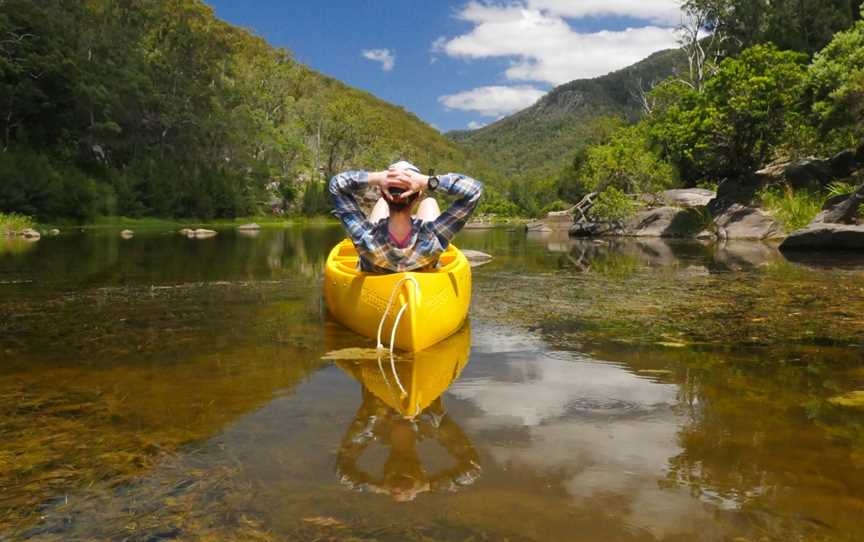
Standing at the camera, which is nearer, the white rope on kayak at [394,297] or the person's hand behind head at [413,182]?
the white rope on kayak at [394,297]

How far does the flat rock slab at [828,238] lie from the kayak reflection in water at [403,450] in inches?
647

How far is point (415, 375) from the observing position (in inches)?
183

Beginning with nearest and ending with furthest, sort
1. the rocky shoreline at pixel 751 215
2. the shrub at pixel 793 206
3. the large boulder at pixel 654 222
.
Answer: the rocky shoreline at pixel 751 215 → the shrub at pixel 793 206 → the large boulder at pixel 654 222

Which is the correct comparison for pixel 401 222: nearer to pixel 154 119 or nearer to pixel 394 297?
pixel 394 297

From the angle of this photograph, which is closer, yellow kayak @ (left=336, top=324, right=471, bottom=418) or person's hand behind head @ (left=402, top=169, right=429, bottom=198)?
yellow kayak @ (left=336, top=324, right=471, bottom=418)

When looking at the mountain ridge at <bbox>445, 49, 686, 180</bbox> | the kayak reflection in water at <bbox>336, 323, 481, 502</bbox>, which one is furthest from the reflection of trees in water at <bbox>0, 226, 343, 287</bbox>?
the mountain ridge at <bbox>445, 49, 686, 180</bbox>

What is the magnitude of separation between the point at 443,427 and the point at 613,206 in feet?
91.9

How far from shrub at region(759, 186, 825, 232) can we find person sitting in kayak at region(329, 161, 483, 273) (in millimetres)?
19489

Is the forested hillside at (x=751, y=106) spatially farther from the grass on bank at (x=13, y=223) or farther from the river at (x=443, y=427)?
the grass on bank at (x=13, y=223)

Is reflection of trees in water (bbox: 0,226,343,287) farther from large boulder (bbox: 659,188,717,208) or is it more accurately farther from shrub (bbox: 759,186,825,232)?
large boulder (bbox: 659,188,717,208)

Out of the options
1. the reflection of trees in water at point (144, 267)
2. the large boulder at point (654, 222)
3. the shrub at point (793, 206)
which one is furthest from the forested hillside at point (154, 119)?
the shrub at point (793, 206)

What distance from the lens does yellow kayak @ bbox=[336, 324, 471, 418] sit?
4012 mm

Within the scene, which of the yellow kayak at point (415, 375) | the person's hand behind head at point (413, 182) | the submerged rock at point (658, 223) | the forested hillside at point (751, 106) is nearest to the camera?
the yellow kayak at point (415, 375)

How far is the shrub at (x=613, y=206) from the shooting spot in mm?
29641
